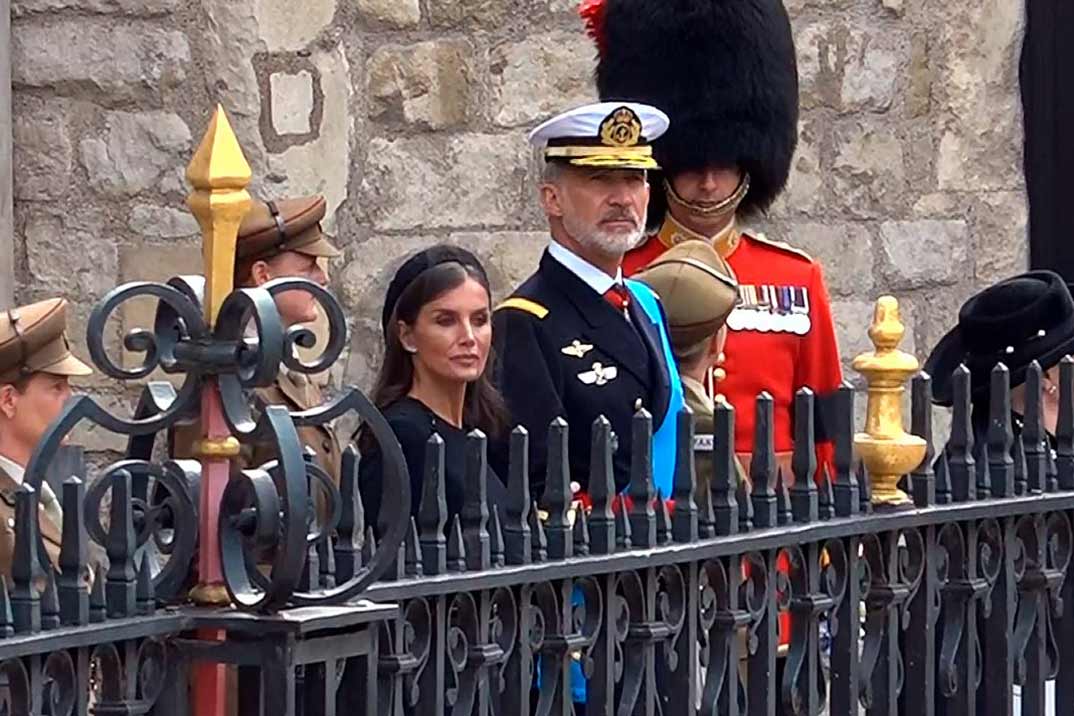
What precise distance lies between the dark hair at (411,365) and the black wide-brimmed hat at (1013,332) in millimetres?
1063

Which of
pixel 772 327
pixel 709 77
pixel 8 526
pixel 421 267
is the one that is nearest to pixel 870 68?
pixel 709 77

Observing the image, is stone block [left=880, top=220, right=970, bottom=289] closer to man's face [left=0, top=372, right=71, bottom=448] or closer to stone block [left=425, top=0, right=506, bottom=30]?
stone block [left=425, top=0, right=506, bottom=30]

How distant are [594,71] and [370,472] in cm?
279

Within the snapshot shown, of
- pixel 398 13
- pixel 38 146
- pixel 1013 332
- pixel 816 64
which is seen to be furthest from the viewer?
pixel 816 64

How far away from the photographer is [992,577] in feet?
12.6

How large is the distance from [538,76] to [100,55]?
3.45ft

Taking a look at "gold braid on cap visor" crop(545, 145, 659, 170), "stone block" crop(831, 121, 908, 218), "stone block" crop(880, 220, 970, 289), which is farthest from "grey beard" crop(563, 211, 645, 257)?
"stone block" crop(880, 220, 970, 289)

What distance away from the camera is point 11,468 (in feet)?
13.6

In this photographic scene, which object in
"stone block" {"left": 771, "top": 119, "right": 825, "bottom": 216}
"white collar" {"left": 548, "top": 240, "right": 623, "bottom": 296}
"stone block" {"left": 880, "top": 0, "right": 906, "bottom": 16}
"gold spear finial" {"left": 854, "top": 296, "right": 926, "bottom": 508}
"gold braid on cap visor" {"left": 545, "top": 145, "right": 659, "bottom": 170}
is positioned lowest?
"gold spear finial" {"left": 854, "top": 296, "right": 926, "bottom": 508}

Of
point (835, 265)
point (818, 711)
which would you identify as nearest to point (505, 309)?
point (818, 711)

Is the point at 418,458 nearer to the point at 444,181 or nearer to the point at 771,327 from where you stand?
the point at 771,327

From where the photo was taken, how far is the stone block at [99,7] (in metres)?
5.95

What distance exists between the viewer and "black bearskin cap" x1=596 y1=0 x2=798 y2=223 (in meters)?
5.52

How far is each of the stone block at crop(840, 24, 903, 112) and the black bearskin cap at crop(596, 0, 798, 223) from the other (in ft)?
Result: 3.71
